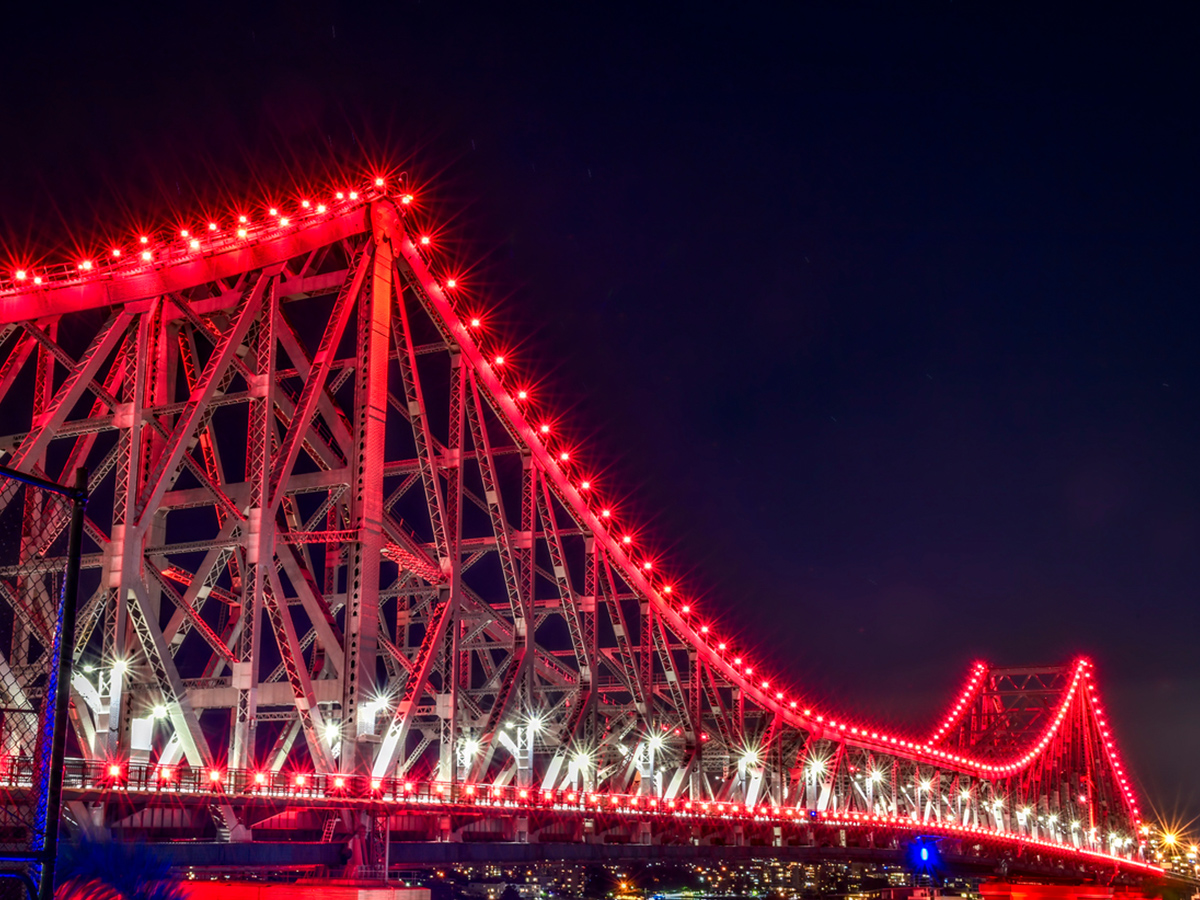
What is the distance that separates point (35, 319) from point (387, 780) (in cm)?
1689

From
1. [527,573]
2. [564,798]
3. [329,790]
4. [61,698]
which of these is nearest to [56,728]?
[61,698]

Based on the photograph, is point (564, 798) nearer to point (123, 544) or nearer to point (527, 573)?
point (527, 573)

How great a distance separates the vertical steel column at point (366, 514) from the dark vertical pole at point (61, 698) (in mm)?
27310

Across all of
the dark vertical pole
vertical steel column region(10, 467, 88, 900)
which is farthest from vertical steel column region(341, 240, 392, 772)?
the dark vertical pole

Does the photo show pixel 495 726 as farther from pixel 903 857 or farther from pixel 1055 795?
pixel 1055 795

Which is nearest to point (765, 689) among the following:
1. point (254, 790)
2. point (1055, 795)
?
point (254, 790)

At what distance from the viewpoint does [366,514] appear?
42375 millimetres

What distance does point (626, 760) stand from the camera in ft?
246

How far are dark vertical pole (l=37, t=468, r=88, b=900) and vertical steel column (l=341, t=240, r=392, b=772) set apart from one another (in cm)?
2731

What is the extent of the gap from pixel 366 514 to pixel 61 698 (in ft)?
96.3

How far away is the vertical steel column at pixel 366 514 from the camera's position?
4056cm

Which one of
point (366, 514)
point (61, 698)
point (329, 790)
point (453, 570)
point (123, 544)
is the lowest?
point (329, 790)

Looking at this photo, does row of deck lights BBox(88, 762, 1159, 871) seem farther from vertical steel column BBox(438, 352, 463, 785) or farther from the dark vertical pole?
the dark vertical pole

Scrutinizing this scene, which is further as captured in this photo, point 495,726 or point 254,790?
point 495,726
